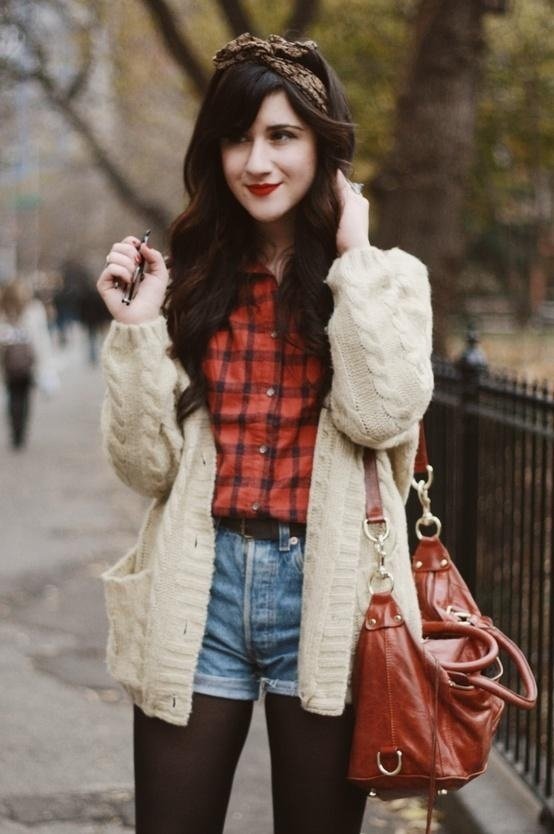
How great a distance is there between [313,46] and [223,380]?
2.30 feet

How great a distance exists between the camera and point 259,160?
265 cm

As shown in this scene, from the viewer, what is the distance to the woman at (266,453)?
2594 millimetres

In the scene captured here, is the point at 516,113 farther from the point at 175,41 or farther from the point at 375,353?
the point at 375,353

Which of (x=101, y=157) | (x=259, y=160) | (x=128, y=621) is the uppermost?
(x=101, y=157)

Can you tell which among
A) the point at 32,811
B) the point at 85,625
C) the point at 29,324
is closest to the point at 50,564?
the point at 85,625

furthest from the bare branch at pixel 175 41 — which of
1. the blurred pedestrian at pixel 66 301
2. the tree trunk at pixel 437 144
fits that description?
the blurred pedestrian at pixel 66 301

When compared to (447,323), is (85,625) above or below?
below

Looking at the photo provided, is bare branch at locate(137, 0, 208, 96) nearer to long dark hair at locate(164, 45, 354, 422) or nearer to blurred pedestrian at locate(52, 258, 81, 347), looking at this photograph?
long dark hair at locate(164, 45, 354, 422)

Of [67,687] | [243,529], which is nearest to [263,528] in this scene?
[243,529]

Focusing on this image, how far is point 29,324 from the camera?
1468 centimetres

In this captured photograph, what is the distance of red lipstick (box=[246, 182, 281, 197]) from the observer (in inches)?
106

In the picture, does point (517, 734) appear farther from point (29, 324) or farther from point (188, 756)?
point (29, 324)

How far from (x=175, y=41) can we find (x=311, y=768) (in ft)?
41.4

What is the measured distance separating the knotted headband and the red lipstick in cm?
18
